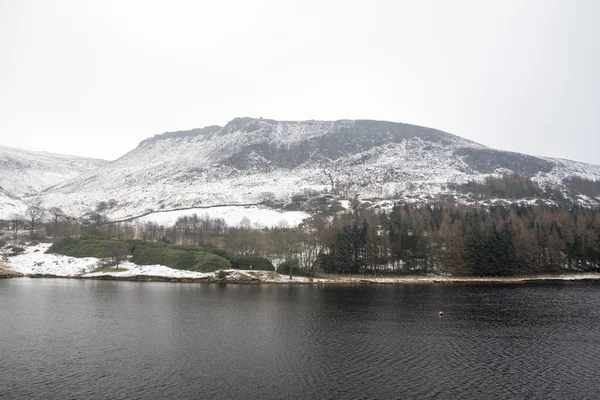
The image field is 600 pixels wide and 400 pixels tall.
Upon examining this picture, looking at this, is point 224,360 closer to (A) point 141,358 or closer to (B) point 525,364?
(A) point 141,358

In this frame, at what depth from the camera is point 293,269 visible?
96.9 m

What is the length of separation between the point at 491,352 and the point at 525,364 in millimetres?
3608

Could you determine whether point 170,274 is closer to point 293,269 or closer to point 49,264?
point 293,269

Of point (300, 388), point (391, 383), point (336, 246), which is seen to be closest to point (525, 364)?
point (391, 383)

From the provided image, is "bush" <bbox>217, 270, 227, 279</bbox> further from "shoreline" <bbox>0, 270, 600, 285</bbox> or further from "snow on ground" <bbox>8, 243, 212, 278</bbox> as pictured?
"snow on ground" <bbox>8, 243, 212, 278</bbox>

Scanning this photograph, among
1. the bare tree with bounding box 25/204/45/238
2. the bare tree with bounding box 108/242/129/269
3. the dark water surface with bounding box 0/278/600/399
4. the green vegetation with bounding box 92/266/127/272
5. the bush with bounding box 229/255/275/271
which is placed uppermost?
the bare tree with bounding box 25/204/45/238

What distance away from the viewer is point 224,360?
101 feet

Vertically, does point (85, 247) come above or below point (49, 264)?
above

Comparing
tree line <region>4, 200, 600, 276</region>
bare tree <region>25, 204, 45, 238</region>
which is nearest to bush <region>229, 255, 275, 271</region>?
tree line <region>4, 200, 600, 276</region>

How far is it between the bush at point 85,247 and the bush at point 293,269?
151 feet

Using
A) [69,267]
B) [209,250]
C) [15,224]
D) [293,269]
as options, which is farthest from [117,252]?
[15,224]

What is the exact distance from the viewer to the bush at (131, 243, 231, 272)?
95.0m

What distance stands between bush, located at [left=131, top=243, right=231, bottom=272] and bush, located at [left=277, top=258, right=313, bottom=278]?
14.5 m

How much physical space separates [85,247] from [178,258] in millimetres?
28588
